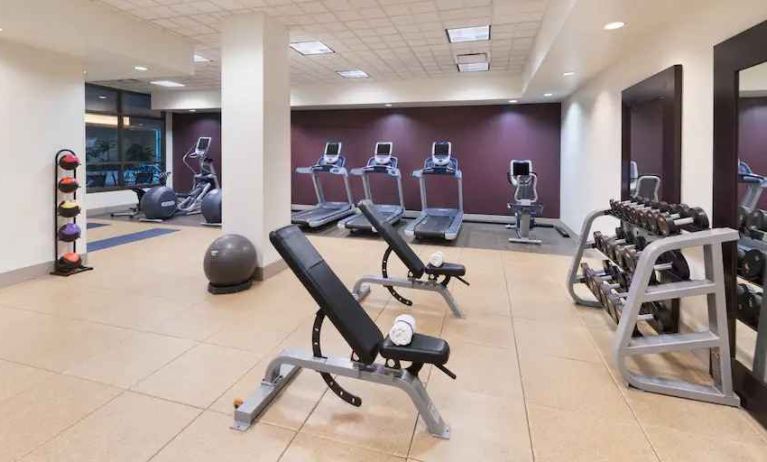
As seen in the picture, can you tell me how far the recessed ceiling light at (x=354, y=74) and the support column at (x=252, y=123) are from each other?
3.12 metres

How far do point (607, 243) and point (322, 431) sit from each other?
2.74 meters

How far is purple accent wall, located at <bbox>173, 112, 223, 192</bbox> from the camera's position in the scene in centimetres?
1116

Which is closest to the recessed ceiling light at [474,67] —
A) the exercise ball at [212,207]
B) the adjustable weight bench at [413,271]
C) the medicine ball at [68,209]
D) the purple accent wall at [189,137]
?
the adjustable weight bench at [413,271]

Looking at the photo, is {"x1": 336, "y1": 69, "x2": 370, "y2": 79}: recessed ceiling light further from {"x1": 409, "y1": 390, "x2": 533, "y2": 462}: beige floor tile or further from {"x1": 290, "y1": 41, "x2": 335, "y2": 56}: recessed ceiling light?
{"x1": 409, "y1": 390, "x2": 533, "y2": 462}: beige floor tile

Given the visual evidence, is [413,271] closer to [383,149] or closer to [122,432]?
[122,432]

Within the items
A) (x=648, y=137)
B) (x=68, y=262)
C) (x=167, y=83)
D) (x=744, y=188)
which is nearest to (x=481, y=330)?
(x=744, y=188)

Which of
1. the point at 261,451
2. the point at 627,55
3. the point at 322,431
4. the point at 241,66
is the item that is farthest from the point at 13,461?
the point at 627,55

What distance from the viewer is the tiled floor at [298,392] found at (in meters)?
1.98

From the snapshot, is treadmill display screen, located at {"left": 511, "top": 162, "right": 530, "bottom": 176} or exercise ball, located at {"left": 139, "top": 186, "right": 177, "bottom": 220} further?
exercise ball, located at {"left": 139, "top": 186, "right": 177, "bottom": 220}

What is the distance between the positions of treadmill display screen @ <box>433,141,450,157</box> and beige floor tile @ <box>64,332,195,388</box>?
6377mm

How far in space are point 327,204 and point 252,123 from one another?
5.19 m

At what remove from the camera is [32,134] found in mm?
4492

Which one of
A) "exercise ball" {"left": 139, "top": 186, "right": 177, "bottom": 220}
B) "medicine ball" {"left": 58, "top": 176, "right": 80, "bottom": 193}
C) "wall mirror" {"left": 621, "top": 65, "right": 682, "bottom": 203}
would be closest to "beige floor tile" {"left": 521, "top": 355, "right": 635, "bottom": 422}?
"wall mirror" {"left": 621, "top": 65, "right": 682, "bottom": 203}

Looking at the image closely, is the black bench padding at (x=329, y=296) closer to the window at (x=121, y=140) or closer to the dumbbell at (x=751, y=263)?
the dumbbell at (x=751, y=263)
